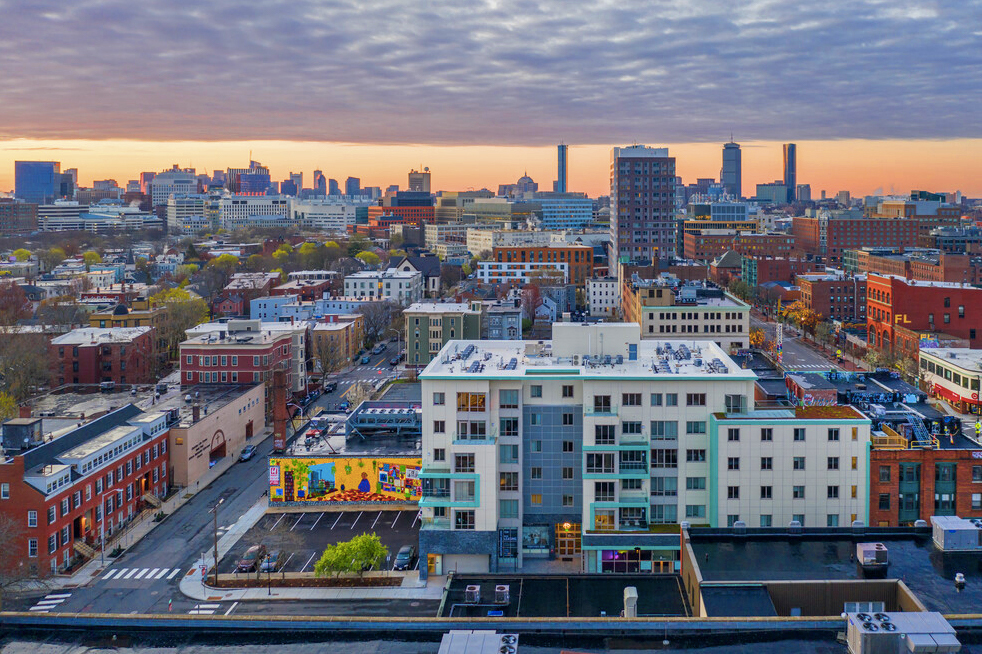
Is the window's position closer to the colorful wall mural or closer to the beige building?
the colorful wall mural

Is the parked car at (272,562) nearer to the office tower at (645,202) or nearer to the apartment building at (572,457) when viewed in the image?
the apartment building at (572,457)

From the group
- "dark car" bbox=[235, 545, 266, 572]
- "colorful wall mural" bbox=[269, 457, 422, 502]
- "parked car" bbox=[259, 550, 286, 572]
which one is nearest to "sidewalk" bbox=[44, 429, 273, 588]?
"colorful wall mural" bbox=[269, 457, 422, 502]

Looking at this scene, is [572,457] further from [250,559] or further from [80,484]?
[80,484]

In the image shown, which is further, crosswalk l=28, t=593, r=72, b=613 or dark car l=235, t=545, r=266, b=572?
dark car l=235, t=545, r=266, b=572

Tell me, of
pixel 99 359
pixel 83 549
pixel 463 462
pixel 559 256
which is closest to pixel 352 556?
pixel 463 462

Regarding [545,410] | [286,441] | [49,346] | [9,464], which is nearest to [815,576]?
[545,410]

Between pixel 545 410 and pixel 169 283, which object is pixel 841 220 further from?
pixel 545 410
